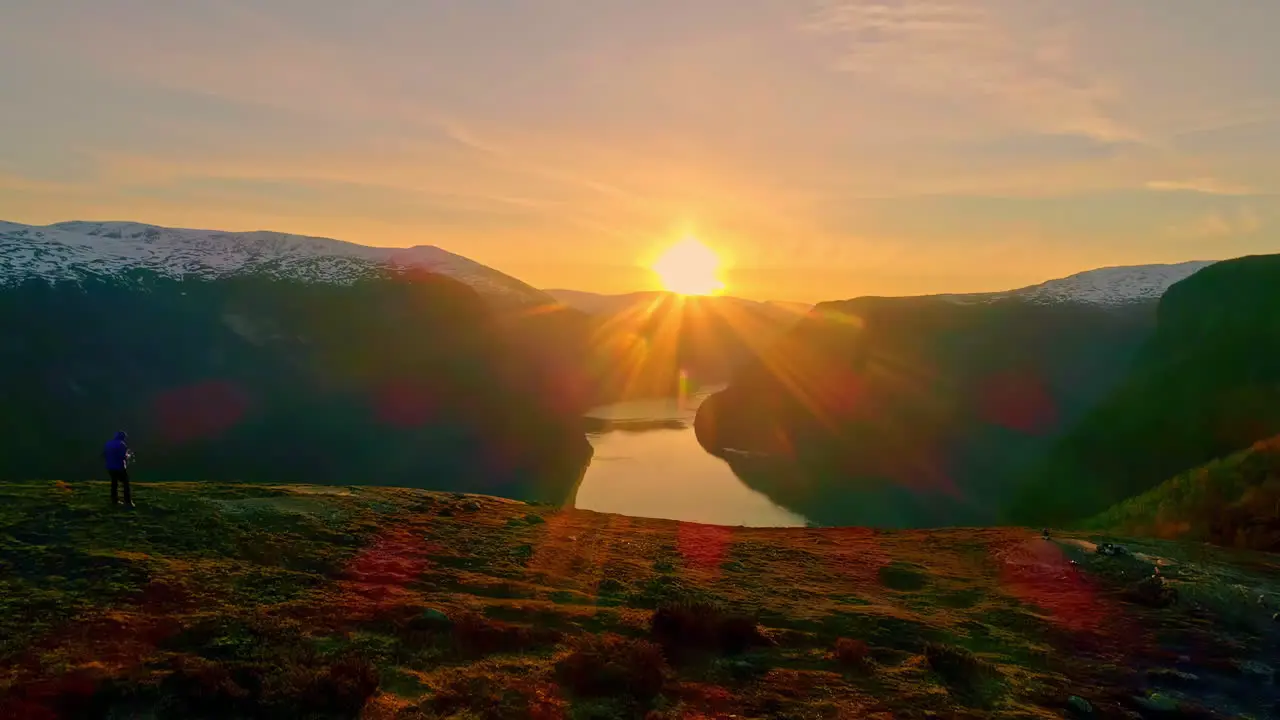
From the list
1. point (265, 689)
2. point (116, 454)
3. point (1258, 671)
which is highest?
point (116, 454)

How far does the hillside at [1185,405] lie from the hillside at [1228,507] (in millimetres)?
31526

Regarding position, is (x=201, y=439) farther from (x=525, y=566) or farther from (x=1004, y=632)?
(x=1004, y=632)

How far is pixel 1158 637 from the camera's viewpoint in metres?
16.2

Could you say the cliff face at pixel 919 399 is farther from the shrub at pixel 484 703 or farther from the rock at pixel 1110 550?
the shrub at pixel 484 703

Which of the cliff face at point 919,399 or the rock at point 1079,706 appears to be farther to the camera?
the cliff face at point 919,399

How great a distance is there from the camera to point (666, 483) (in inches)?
3652

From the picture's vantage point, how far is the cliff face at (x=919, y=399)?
90.1 meters

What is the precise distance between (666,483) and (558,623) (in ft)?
257

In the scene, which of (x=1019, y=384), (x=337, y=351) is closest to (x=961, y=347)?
(x=1019, y=384)

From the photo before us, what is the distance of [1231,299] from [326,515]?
118762 mm

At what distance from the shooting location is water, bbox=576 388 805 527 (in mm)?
75812

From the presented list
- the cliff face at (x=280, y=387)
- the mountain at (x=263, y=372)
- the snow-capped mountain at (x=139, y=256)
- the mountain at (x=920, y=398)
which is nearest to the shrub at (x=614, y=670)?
the mountain at (x=920, y=398)

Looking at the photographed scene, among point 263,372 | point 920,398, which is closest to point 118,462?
point 263,372

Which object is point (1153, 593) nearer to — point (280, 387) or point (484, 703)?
point (484, 703)
